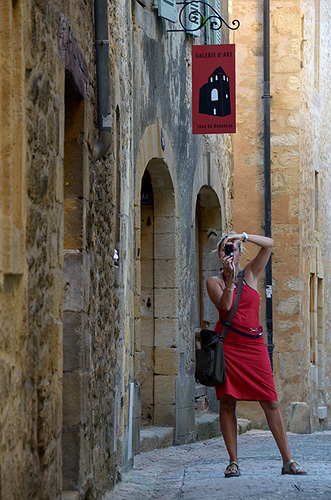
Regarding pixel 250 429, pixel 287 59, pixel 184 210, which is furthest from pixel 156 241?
pixel 287 59

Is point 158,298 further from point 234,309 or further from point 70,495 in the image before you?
point 70,495

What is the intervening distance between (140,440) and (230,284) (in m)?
2.88

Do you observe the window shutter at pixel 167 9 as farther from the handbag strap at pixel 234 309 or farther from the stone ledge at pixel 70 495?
the stone ledge at pixel 70 495

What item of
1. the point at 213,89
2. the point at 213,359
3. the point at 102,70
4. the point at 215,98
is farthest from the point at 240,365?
the point at 213,89

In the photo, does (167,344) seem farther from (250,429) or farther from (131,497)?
(250,429)

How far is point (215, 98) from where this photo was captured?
11023 millimetres

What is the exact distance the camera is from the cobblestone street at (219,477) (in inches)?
226

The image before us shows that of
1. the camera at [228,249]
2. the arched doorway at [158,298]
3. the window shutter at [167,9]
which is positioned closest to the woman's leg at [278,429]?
the camera at [228,249]

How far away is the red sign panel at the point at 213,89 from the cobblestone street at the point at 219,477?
3.48 meters

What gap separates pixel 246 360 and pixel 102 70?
2044 mm

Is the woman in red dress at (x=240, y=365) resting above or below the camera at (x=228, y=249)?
below

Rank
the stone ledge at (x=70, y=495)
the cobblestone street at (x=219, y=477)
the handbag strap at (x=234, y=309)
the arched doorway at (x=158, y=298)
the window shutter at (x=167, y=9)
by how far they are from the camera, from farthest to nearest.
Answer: the arched doorway at (x=158, y=298), the window shutter at (x=167, y=9), the handbag strap at (x=234, y=309), the cobblestone street at (x=219, y=477), the stone ledge at (x=70, y=495)

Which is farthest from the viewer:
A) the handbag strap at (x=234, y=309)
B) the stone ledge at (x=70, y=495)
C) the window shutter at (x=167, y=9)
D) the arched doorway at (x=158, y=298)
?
the arched doorway at (x=158, y=298)

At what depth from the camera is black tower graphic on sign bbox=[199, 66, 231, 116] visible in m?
11.1
